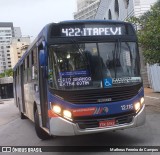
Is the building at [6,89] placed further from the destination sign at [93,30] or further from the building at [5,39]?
the building at [5,39]

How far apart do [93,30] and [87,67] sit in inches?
38.0

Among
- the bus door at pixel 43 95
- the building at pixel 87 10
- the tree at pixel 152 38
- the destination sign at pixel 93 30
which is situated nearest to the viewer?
the destination sign at pixel 93 30

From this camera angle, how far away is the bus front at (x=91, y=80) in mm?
7875

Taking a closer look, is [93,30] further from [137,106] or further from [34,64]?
[34,64]

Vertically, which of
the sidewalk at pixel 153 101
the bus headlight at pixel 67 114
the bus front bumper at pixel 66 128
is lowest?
the sidewalk at pixel 153 101

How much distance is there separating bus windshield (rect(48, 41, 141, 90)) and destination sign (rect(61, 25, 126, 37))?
278 mm

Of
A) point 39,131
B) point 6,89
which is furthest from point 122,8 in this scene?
point 6,89

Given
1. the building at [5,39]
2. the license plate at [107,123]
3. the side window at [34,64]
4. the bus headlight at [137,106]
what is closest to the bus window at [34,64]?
the side window at [34,64]

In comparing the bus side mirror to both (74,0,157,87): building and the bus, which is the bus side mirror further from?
(74,0,157,87): building

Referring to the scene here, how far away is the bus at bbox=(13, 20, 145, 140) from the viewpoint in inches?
310

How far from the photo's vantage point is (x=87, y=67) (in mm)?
8062

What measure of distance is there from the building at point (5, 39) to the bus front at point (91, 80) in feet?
481

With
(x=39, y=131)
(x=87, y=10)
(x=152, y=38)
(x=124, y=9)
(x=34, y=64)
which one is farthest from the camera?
(x=87, y=10)

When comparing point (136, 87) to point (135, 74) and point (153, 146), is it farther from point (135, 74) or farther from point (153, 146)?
point (153, 146)
